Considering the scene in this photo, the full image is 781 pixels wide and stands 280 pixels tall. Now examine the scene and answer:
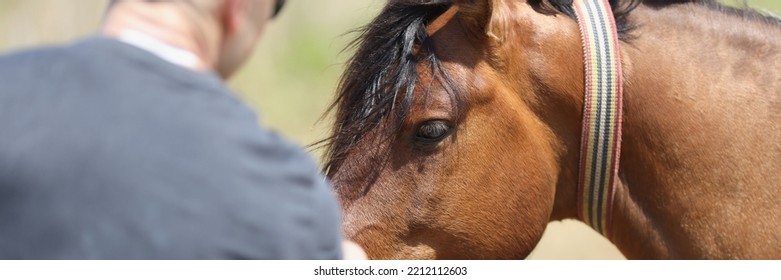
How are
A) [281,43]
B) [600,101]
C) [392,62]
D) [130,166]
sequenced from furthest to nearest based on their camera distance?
[281,43] → [392,62] → [600,101] → [130,166]

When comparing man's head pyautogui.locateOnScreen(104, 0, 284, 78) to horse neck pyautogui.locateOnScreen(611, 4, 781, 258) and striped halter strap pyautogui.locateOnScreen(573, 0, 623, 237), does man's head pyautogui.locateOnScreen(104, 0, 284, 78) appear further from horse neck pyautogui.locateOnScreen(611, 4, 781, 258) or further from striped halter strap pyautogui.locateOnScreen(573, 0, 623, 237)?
horse neck pyautogui.locateOnScreen(611, 4, 781, 258)

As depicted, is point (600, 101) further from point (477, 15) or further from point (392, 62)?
point (392, 62)

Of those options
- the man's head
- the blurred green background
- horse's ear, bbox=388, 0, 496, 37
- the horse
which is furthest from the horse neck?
the blurred green background

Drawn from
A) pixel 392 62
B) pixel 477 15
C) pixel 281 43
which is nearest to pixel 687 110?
pixel 477 15

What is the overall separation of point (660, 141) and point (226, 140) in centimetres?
156

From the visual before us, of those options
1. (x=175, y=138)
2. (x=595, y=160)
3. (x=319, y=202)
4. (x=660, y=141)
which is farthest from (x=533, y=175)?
(x=175, y=138)

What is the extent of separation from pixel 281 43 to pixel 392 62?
24.8ft

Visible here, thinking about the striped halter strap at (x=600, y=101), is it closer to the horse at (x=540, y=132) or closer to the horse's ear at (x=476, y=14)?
the horse at (x=540, y=132)

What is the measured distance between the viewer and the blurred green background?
28.5ft

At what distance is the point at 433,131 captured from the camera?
2.38 m

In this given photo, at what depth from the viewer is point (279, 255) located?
1.24 m

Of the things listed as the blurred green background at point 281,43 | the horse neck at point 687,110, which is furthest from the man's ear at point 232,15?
the blurred green background at point 281,43

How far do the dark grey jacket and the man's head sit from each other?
0.07 m

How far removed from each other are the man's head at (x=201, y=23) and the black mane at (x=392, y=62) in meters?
1.03
